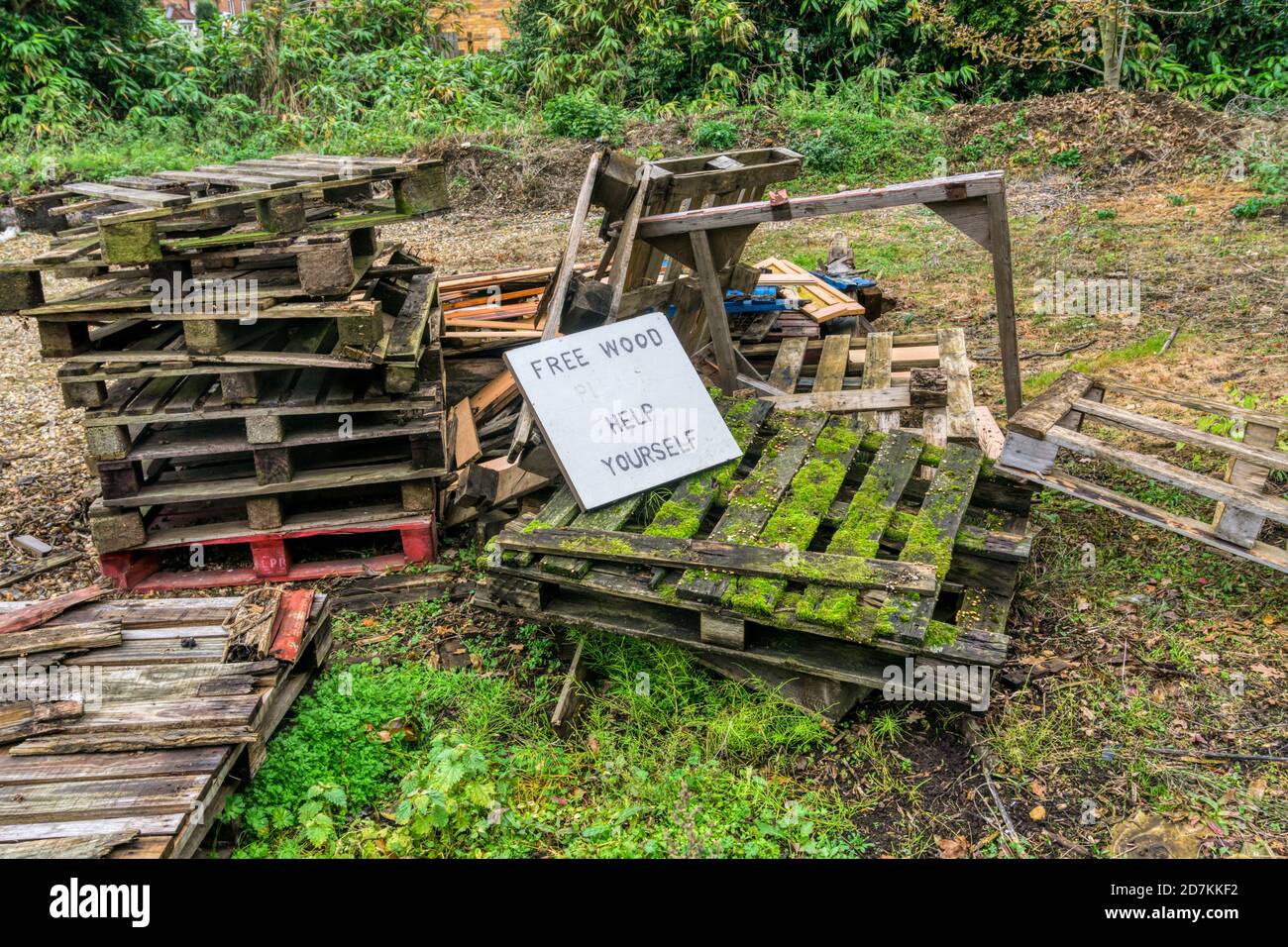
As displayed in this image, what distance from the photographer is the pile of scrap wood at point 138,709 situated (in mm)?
2611

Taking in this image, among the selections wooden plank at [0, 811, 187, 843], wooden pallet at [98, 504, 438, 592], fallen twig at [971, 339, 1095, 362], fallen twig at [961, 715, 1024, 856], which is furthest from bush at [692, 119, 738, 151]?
wooden plank at [0, 811, 187, 843]

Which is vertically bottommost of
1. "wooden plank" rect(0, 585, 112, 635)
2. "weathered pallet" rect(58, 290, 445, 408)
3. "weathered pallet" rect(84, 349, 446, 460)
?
"wooden plank" rect(0, 585, 112, 635)

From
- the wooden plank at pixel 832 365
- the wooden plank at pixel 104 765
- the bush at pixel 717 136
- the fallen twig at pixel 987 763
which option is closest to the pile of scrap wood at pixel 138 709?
the wooden plank at pixel 104 765

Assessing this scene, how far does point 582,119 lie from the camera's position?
38.3ft

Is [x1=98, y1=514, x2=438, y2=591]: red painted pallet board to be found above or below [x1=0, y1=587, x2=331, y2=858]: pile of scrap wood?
below

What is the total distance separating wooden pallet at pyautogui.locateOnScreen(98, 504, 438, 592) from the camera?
14.8ft

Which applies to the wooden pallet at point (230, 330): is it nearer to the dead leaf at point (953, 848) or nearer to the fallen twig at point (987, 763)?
the fallen twig at point (987, 763)

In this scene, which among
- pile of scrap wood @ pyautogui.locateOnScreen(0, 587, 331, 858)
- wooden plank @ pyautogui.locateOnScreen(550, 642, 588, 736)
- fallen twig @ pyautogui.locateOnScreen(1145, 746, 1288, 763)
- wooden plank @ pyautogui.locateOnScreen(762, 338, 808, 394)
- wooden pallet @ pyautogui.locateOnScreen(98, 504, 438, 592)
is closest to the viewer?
pile of scrap wood @ pyautogui.locateOnScreen(0, 587, 331, 858)

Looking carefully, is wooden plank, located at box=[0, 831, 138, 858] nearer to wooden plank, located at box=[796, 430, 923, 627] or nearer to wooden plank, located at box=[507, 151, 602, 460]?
wooden plank, located at box=[796, 430, 923, 627]

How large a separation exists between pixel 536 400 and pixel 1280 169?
7920mm

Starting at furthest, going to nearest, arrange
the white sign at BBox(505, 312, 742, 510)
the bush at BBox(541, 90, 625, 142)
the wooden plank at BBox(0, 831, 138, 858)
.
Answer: the bush at BBox(541, 90, 625, 142), the white sign at BBox(505, 312, 742, 510), the wooden plank at BBox(0, 831, 138, 858)

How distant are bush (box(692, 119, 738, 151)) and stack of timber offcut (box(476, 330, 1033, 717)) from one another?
736 centimetres

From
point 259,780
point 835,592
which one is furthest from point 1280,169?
point 259,780

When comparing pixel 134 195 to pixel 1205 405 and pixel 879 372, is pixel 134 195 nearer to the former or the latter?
pixel 879 372
